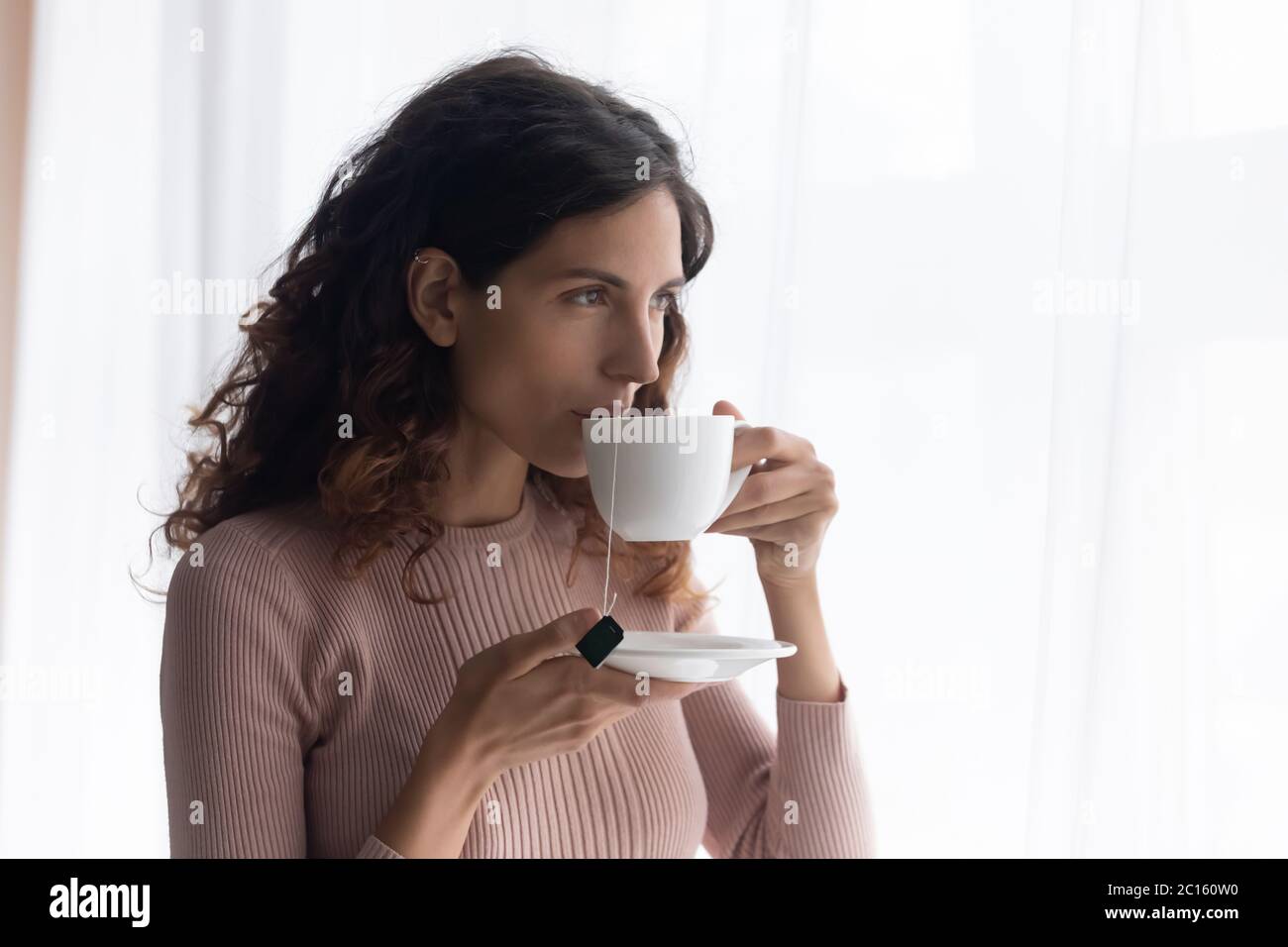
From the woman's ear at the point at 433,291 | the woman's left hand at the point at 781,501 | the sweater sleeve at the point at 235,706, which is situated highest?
the woman's ear at the point at 433,291

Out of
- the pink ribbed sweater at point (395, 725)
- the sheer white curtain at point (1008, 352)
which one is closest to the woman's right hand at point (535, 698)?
the pink ribbed sweater at point (395, 725)

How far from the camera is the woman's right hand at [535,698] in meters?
0.84

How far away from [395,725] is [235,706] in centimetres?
15

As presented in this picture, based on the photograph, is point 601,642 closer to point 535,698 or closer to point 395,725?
point 535,698

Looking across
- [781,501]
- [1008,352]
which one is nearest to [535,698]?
[781,501]

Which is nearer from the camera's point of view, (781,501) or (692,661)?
(692,661)

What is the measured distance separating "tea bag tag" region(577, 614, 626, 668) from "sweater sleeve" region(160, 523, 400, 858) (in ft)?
0.91

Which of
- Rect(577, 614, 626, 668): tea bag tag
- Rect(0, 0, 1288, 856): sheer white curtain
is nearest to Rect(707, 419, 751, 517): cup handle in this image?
Rect(577, 614, 626, 668): tea bag tag

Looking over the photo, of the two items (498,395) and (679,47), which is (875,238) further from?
(498,395)

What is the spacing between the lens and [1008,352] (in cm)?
158

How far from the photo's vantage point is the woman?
97cm

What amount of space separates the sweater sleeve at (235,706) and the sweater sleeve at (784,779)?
481mm

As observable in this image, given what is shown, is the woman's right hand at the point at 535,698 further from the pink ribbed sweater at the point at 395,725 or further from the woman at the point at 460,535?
the pink ribbed sweater at the point at 395,725
